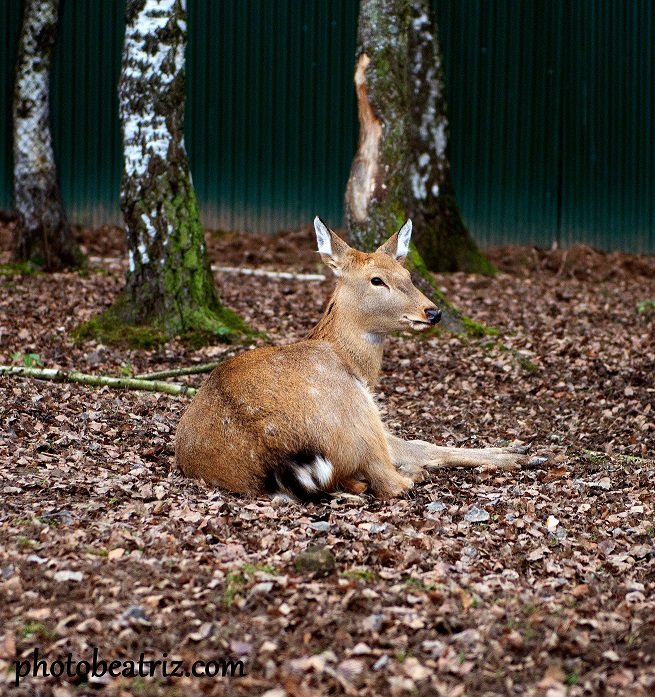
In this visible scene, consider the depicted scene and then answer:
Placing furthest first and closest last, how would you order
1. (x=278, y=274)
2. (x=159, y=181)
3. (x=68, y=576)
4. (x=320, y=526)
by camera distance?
(x=278, y=274), (x=159, y=181), (x=320, y=526), (x=68, y=576)

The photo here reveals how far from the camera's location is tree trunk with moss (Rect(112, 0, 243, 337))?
9617mm

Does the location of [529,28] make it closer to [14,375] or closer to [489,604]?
[14,375]

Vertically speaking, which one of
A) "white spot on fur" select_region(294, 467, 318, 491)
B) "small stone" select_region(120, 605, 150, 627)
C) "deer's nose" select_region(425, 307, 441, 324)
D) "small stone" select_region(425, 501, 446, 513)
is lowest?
"small stone" select_region(425, 501, 446, 513)

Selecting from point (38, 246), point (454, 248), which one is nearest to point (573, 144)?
point (454, 248)

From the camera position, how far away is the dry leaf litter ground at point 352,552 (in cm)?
A: 407

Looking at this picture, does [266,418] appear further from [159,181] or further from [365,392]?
[159,181]

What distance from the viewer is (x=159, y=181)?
9680 mm

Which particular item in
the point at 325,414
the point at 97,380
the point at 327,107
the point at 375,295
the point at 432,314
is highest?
the point at 327,107

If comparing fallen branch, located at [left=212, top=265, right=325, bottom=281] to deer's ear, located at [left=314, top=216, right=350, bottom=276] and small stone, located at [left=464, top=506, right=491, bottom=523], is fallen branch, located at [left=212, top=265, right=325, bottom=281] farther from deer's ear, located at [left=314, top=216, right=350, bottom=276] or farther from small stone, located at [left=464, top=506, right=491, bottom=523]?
small stone, located at [left=464, top=506, right=491, bottom=523]

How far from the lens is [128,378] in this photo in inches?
328

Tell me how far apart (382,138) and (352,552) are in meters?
6.26

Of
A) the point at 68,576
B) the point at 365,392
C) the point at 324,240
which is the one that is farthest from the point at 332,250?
the point at 68,576

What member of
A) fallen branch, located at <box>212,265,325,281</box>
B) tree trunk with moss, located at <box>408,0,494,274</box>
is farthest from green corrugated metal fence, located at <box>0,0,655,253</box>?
fallen branch, located at <box>212,265,325,281</box>

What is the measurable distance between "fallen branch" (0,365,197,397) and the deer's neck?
162 centimetres
